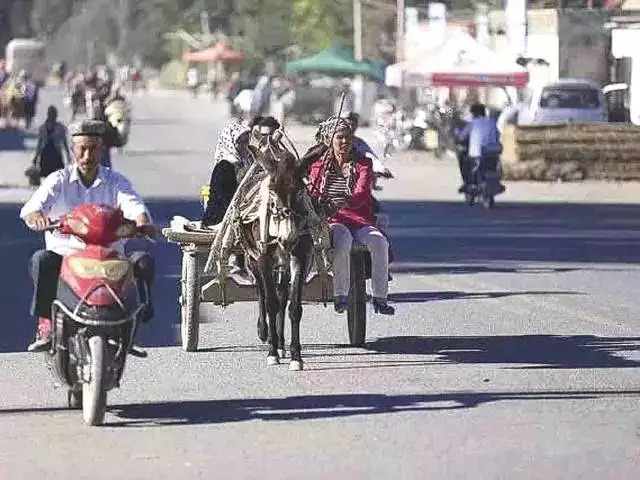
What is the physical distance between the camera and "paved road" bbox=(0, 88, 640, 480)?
8.99 m

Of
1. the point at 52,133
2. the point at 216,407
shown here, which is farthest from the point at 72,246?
the point at 52,133

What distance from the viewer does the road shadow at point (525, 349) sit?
489 inches

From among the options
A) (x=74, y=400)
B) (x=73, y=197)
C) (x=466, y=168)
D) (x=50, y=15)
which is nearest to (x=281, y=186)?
(x=73, y=197)

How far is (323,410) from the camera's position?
10438mm

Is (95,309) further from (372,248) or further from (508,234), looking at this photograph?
(508,234)

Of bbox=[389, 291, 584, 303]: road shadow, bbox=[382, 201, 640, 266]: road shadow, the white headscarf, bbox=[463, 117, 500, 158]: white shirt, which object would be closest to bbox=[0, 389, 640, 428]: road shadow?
the white headscarf

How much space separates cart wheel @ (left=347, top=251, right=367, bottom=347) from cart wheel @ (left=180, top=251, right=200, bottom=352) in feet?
3.47

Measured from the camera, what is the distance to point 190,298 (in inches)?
497

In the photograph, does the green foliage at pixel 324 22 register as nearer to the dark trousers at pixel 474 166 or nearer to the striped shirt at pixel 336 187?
the dark trousers at pixel 474 166

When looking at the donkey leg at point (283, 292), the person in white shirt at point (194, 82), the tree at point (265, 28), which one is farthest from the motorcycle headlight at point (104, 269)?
the person in white shirt at point (194, 82)

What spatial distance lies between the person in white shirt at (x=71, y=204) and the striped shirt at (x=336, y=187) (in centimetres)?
260

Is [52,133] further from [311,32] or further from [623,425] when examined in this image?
[311,32]

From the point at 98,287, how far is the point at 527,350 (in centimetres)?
418

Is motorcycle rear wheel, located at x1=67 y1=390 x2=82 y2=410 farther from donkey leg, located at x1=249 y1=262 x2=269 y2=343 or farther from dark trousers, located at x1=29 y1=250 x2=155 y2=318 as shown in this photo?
donkey leg, located at x1=249 y1=262 x2=269 y2=343
